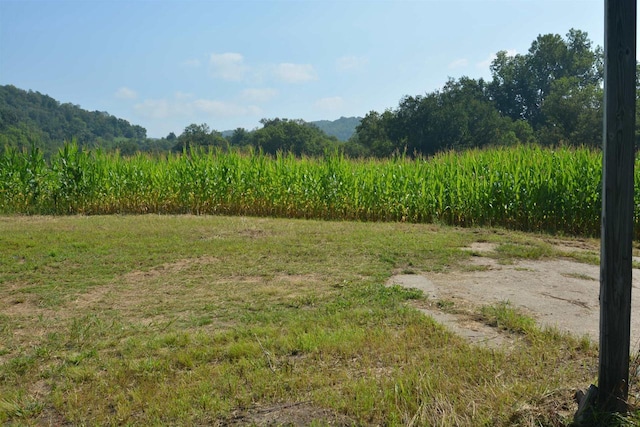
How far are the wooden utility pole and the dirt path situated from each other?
1.25 m

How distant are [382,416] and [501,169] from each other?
9.94 meters

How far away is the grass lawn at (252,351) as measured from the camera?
119 inches

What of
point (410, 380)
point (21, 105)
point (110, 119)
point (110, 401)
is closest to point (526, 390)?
point (410, 380)

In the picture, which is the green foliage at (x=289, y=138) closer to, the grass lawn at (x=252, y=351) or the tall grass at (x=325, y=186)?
the tall grass at (x=325, y=186)

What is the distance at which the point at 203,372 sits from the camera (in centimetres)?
351

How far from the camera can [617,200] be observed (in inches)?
104

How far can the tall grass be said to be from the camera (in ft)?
36.5

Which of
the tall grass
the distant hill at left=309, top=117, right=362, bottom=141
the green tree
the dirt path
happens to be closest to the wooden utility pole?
the dirt path

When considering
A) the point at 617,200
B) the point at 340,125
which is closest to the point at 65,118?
the point at 340,125

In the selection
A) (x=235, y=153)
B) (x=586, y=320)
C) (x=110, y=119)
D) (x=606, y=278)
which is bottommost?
(x=586, y=320)

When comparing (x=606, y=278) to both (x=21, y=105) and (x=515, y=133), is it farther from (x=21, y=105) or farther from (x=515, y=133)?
(x=21, y=105)

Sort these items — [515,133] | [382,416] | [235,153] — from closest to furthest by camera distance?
[382,416] → [235,153] → [515,133]

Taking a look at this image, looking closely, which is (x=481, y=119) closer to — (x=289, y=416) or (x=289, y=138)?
(x=289, y=138)

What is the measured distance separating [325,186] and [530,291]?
8011 mm
